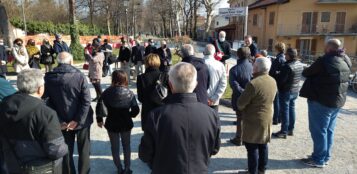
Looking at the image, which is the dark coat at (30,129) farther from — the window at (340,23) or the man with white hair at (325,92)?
the window at (340,23)

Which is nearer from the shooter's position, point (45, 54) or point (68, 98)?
point (68, 98)

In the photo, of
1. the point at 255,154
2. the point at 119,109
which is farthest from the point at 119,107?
the point at 255,154

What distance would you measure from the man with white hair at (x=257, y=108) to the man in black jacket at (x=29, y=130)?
7.94ft

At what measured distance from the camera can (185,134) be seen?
2.38 m

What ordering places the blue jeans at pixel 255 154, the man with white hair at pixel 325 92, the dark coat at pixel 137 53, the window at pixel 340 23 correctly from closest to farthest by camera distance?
the blue jeans at pixel 255 154, the man with white hair at pixel 325 92, the dark coat at pixel 137 53, the window at pixel 340 23

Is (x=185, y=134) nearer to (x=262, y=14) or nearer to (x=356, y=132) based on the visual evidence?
(x=356, y=132)

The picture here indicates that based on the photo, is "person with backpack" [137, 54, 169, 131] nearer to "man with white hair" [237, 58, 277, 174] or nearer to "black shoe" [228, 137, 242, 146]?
"man with white hair" [237, 58, 277, 174]

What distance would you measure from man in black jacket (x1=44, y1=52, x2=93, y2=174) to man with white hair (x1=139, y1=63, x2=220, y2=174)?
1.70 m

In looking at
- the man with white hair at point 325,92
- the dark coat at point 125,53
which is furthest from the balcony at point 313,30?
the man with white hair at point 325,92

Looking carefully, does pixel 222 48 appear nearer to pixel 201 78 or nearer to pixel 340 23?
pixel 201 78

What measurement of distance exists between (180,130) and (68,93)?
201 centimetres

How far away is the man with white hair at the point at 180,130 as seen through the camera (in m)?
2.35

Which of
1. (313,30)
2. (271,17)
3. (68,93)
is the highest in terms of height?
(271,17)

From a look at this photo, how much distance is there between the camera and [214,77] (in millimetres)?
5129
